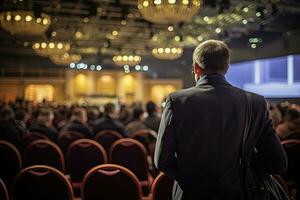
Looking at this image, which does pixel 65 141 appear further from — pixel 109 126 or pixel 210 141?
pixel 210 141

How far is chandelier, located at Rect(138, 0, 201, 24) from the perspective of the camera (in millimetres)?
6203

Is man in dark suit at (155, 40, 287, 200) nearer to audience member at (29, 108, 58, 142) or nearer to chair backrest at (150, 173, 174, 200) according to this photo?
chair backrest at (150, 173, 174, 200)

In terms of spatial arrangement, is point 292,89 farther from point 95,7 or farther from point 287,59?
point 95,7

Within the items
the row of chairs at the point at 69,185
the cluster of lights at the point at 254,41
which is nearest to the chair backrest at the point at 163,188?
the row of chairs at the point at 69,185

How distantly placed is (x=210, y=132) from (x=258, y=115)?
0.29 metres

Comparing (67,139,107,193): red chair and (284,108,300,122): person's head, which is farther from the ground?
(284,108,300,122): person's head

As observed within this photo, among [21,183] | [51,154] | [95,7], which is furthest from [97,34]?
[21,183]

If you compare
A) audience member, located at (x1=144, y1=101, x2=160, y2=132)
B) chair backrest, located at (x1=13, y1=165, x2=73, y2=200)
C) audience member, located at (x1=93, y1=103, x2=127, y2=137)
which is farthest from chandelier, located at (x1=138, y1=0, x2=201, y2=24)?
chair backrest, located at (x1=13, y1=165, x2=73, y2=200)

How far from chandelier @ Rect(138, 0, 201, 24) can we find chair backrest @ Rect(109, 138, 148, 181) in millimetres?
2369

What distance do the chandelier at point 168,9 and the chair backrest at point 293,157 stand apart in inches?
110

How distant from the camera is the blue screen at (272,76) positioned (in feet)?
49.5

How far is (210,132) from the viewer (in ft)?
6.61

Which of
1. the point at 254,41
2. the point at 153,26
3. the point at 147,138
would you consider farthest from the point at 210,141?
the point at 153,26

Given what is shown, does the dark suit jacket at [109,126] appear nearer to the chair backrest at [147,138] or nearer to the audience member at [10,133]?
the chair backrest at [147,138]
